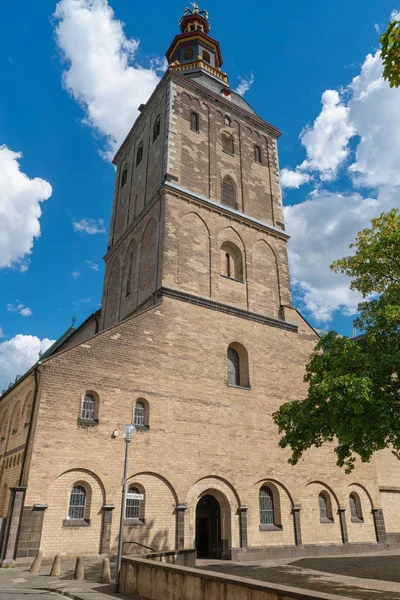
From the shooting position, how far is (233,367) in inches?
797

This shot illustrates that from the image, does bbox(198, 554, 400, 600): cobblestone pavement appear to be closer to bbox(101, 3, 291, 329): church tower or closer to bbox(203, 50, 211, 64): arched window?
bbox(101, 3, 291, 329): church tower

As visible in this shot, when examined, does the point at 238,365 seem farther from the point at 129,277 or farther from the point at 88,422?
the point at 88,422

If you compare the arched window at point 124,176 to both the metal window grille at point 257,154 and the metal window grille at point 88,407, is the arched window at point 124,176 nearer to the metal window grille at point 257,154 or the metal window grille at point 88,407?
the metal window grille at point 257,154

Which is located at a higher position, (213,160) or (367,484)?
(213,160)

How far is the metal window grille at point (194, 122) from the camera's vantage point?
2528 centimetres

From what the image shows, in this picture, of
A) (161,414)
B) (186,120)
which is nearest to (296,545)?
(161,414)

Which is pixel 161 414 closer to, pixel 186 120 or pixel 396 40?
pixel 396 40

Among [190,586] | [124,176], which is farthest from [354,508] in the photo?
[124,176]

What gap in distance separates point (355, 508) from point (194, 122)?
70.2 ft

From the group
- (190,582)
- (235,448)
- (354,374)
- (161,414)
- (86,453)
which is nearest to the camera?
(190,582)

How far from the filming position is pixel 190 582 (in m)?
7.86

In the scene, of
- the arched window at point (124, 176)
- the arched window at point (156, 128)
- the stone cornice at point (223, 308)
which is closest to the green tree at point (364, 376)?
the stone cornice at point (223, 308)

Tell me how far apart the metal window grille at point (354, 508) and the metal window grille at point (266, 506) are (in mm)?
4597

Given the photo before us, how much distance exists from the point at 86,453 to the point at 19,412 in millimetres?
5467
